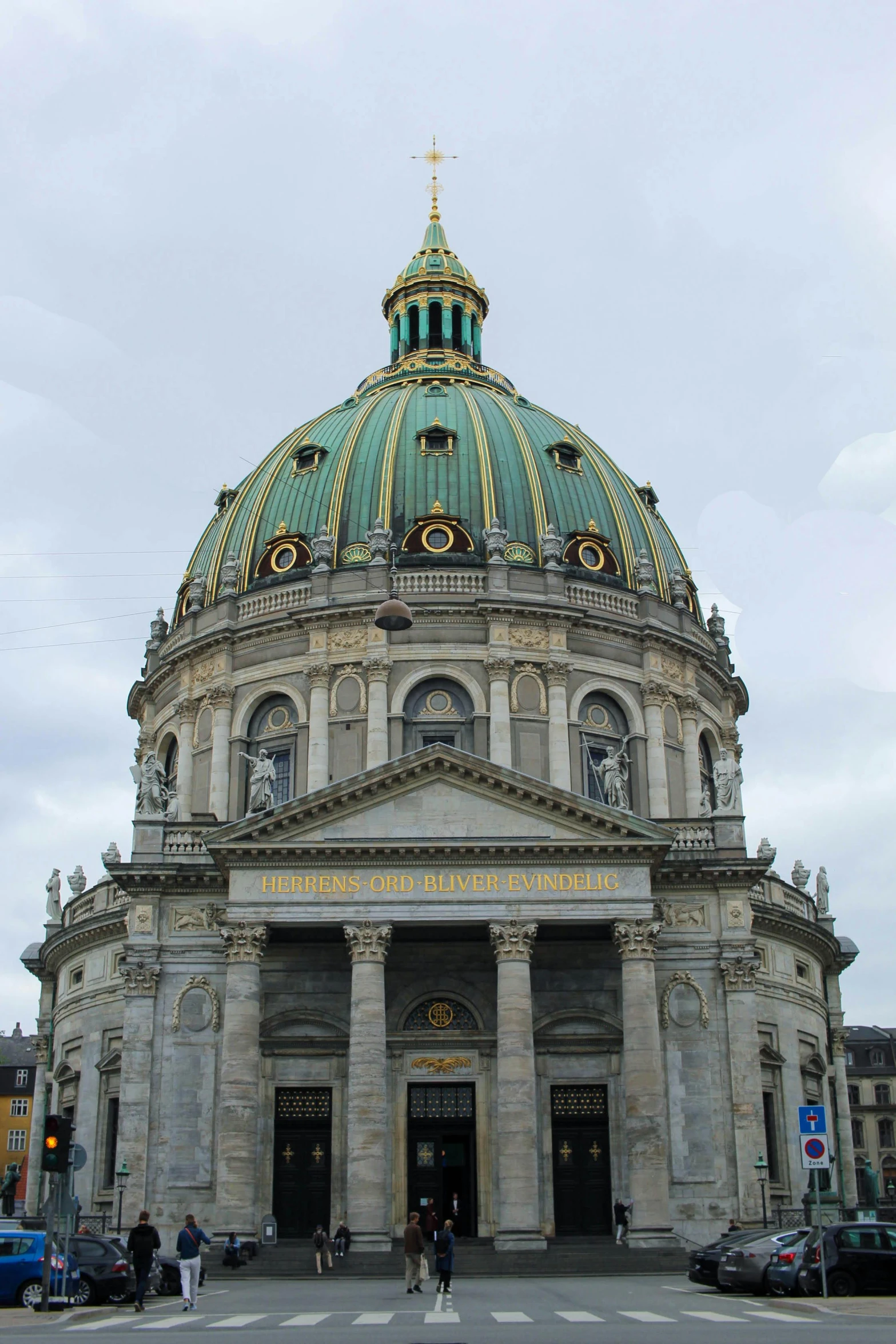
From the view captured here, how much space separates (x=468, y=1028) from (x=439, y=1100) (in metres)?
2.26

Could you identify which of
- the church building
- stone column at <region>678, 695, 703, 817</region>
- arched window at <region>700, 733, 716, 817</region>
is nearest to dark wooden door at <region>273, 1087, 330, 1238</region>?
the church building

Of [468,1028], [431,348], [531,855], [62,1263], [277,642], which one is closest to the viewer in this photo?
[62,1263]

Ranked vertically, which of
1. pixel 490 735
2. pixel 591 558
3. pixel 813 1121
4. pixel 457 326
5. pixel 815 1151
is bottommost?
pixel 815 1151

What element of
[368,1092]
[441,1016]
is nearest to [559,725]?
[441,1016]

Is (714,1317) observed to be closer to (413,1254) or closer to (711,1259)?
(711,1259)

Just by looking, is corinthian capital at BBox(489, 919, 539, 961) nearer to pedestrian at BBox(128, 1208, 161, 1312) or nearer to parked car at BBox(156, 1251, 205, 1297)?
parked car at BBox(156, 1251, 205, 1297)

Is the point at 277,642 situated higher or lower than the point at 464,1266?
higher

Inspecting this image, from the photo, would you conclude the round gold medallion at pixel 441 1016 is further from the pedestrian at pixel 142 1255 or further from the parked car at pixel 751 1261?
the pedestrian at pixel 142 1255

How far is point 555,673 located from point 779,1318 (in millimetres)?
31980

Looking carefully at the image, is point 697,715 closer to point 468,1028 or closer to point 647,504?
point 647,504

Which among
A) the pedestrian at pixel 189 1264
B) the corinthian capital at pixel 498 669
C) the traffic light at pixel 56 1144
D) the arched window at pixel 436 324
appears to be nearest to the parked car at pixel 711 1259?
the pedestrian at pixel 189 1264

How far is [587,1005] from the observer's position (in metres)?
44.4

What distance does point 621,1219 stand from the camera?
40.2 m

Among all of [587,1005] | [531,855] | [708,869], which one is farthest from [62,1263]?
[708,869]
